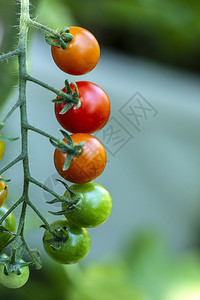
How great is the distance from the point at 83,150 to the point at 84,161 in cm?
1

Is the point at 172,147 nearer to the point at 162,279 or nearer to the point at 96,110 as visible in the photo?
the point at 162,279

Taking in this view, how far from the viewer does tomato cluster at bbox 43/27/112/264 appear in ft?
1.77

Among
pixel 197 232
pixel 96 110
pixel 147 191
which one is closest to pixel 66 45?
pixel 96 110

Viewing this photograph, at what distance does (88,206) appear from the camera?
1.91 ft

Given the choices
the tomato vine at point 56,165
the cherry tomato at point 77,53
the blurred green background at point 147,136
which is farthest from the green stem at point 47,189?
the blurred green background at point 147,136

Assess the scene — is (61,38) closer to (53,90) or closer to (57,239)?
(53,90)

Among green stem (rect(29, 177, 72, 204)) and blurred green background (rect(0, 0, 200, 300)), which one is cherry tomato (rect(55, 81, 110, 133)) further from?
blurred green background (rect(0, 0, 200, 300))

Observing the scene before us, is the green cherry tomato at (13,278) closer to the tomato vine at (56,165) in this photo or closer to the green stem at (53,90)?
the tomato vine at (56,165)

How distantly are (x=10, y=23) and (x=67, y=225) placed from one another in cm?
34

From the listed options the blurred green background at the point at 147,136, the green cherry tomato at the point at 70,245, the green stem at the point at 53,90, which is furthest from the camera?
the blurred green background at the point at 147,136

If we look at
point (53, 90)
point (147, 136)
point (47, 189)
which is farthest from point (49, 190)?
point (147, 136)

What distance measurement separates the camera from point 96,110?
22.4 inches

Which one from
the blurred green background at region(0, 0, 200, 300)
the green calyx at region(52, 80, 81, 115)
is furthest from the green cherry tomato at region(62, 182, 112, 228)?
the blurred green background at region(0, 0, 200, 300)

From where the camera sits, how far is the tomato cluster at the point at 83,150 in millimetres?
538
